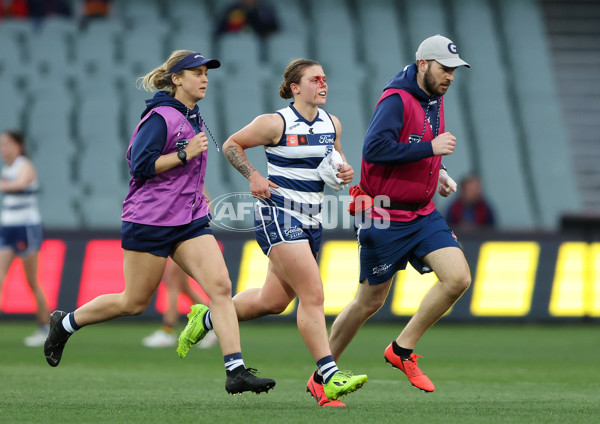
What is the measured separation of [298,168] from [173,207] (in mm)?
871

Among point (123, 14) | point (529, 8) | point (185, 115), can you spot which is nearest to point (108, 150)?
point (123, 14)

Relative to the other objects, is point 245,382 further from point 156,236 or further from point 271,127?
point 271,127

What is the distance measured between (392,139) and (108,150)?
39.5ft

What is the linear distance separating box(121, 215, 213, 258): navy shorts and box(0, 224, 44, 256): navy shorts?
5.85 meters

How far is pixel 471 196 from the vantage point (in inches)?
628

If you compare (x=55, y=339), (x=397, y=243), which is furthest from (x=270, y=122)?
(x=55, y=339)

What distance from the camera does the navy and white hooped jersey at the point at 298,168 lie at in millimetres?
7254

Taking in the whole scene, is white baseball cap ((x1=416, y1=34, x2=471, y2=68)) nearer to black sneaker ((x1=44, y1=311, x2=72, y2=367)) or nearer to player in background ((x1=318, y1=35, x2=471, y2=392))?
player in background ((x1=318, y1=35, x2=471, y2=392))

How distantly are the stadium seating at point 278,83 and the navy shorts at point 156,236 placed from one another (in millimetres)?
10251

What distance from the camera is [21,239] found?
12.7 meters

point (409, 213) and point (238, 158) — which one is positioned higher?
point (238, 158)

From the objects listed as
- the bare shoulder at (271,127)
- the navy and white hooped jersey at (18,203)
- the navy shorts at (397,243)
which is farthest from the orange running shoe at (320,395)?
the navy and white hooped jersey at (18,203)

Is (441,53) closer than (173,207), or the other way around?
(173,207)

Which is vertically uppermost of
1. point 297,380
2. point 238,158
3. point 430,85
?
point 430,85
